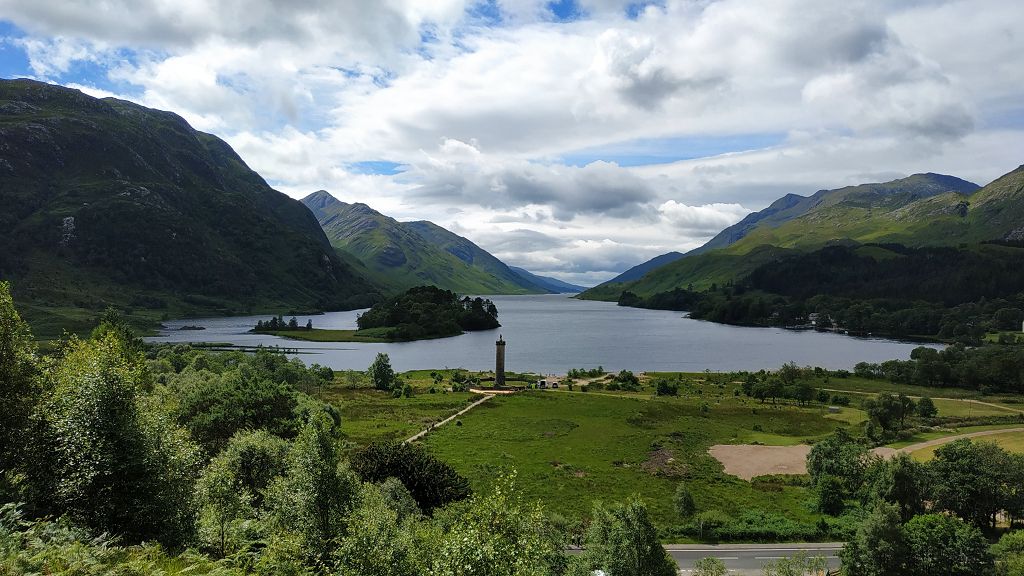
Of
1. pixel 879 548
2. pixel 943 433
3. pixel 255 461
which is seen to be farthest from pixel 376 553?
pixel 943 433

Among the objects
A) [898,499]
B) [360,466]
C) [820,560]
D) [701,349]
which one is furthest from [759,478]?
[701,349]

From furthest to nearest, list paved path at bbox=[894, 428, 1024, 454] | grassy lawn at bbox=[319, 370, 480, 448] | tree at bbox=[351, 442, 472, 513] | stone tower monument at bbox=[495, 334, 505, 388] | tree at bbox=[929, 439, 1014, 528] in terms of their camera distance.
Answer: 1. stone tower monument at bbox=[495, 334, 505, 388]
2. grassy lawn at bbox=[319, 370, 480, 448]
3. paved path at bbox=[894, 428, 1024, 454]
4. tree at bbox=[929, 439, 1014, 528]
5. tree at bbox=[351, 442, 472, 513]

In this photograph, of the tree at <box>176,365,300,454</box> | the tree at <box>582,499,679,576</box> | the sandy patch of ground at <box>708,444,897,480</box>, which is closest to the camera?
the tree at <box>582,499,679,576</box>

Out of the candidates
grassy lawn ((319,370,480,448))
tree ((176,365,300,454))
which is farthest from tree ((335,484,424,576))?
grassy lawn ((319,370,480,448))

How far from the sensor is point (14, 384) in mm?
21250

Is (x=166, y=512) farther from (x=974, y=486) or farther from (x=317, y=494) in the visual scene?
(x=974, y=486)

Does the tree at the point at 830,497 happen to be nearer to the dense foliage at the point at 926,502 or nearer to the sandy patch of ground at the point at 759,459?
the dense foliage at the point at 926,502

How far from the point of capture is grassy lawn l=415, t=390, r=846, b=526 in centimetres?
5403

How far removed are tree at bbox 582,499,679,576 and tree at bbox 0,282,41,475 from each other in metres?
26.6

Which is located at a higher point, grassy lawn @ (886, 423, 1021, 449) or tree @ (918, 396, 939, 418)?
tree @ (918, 396, 939, 418)

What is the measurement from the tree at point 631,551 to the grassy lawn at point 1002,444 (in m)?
53.8

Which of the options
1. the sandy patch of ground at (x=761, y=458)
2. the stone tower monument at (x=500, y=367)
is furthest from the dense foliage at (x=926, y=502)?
the stone tower monument at (x=500, y=367)

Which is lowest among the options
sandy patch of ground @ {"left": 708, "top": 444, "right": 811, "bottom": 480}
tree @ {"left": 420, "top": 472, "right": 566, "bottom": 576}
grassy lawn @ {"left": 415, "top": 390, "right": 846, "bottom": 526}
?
sandy patch of ground @ {"left": 708, "top": 444, "right": 811, "bottom": 480}

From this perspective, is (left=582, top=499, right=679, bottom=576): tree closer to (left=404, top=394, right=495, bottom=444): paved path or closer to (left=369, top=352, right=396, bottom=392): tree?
(left=404, top=394, right=495, bottom=444): paved path
